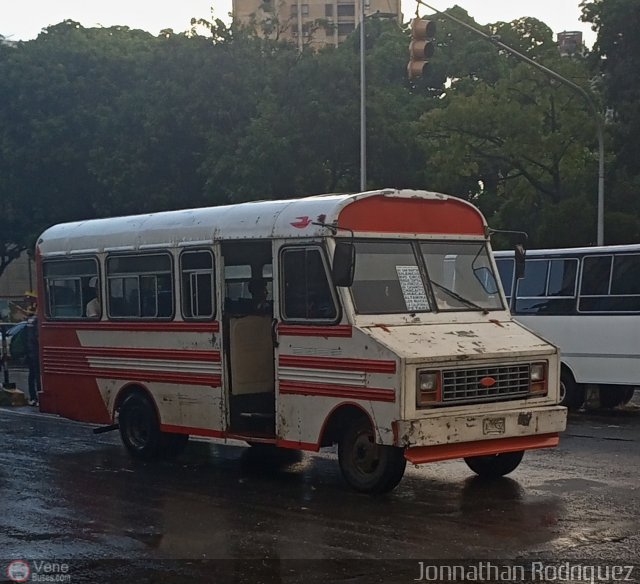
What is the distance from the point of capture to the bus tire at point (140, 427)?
13062 millimetres

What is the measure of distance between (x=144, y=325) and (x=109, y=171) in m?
30.4

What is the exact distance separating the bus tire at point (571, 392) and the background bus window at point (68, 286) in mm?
7296

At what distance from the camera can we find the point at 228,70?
134ft

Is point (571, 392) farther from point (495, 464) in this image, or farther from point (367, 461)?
point (367, 461)

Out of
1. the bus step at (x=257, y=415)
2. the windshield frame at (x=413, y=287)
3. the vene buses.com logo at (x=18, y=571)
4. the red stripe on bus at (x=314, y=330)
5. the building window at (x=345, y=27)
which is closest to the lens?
the vene buses.com logo at (x=18, y=571)

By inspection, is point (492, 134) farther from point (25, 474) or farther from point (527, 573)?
point (527, 573)

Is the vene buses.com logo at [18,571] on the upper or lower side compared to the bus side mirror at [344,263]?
lower

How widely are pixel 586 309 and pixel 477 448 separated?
7.21m

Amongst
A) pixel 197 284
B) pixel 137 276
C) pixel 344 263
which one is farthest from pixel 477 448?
pixel 137 276

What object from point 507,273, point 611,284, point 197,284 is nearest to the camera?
point 197,284

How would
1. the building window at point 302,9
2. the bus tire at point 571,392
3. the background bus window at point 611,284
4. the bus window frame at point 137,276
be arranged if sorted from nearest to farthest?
the bus window frame at point 137,276, the background bus window at point 611,284, the bus tire at point 571,392, the building window at point 302,9

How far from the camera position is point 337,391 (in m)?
10.6

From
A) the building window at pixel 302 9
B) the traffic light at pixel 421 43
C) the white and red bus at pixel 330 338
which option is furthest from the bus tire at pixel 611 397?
the building window at pixel 302 9

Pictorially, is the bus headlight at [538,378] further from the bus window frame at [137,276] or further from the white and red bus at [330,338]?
the bus window frame at [137,276]
